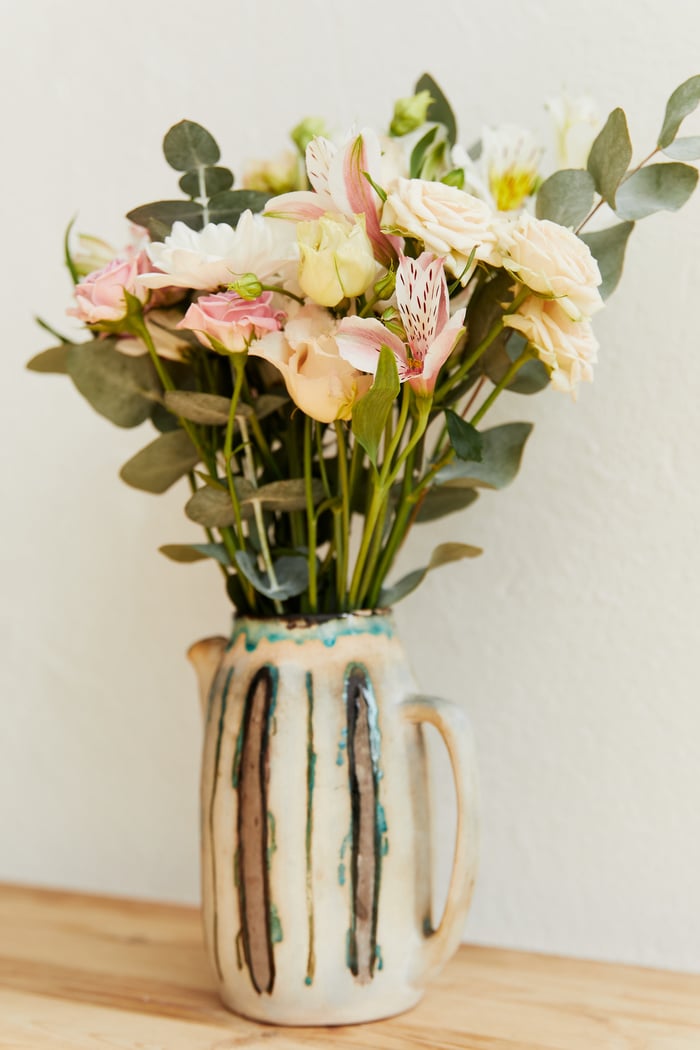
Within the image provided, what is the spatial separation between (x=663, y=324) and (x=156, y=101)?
51cm

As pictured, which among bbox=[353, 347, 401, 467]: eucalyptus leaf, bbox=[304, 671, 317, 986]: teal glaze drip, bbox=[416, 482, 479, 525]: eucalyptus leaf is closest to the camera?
bbox=[353, 347, 401, 467]: eucalyptus leaf

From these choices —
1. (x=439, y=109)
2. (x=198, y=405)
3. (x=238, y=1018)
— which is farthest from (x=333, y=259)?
(x=238, y=1018)

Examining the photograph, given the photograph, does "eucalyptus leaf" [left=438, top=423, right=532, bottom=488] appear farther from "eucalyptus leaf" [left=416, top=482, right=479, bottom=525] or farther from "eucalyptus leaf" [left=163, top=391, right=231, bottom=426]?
"eucalyptus leaf" [left=163, top=391, right=231, bottom=426]

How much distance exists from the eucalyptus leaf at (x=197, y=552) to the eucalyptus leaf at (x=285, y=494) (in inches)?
1.6

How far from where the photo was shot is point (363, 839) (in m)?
0.68

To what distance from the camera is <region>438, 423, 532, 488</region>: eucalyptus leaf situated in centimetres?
73

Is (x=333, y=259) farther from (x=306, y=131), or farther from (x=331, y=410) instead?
(x=306, y=131)

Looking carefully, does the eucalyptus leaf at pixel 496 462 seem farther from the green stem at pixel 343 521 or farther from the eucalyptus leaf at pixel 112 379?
the eucalyptus leaf at pixel 112 379

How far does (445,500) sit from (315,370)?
0.22m

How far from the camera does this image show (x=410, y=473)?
71cm

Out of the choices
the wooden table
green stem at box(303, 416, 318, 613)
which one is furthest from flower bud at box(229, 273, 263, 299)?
the wooden table

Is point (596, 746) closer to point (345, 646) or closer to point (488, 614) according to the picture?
point (488, 614)

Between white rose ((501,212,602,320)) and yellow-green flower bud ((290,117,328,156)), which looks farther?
yellow-green flower bud ((290,117,328,156))

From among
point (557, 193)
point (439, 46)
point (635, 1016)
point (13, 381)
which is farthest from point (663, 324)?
point (13, 381)
